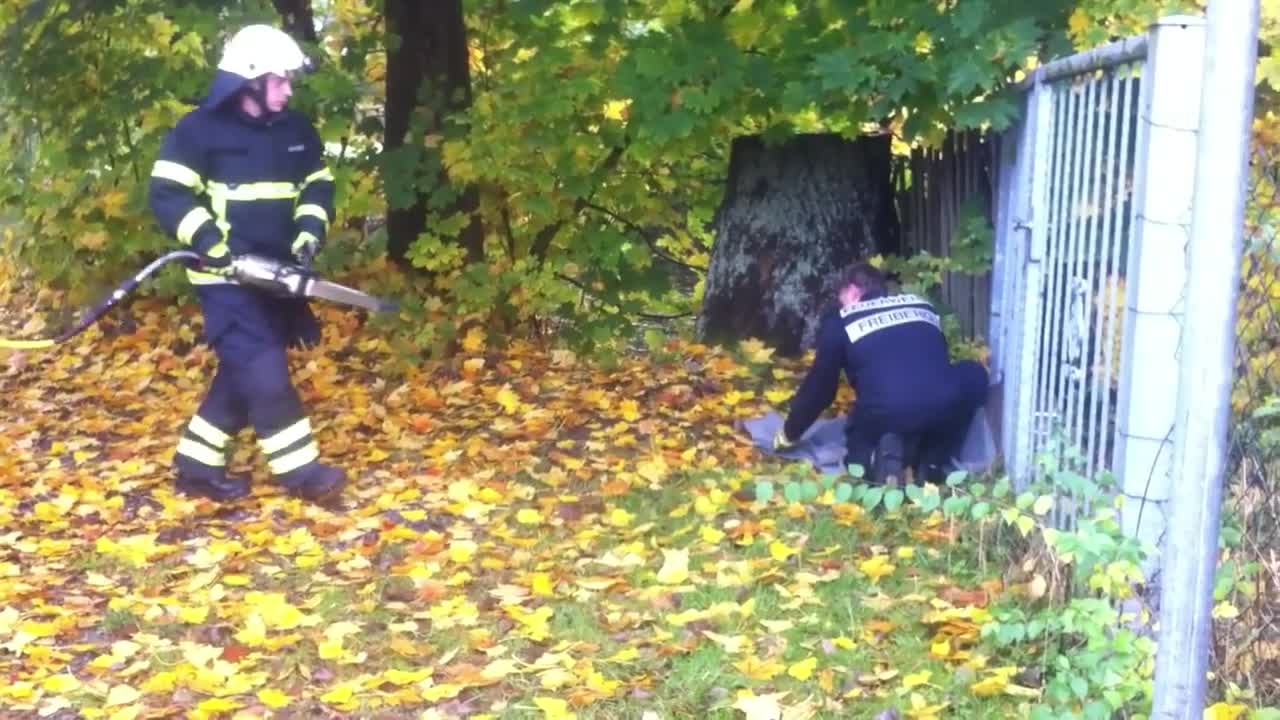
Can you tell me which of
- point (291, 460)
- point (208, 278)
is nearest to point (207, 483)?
point (291, 460)

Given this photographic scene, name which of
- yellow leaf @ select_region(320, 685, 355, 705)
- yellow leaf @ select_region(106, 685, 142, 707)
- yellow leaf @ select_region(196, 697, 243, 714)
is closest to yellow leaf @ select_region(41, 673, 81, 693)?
yellow leaf @ select_region(106, 685, 142, 707)

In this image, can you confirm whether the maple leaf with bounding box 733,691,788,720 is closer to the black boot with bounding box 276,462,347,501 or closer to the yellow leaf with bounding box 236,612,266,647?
the yellow leaf with bounding box 236,612,266,647

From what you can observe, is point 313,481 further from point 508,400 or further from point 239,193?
point 508,400

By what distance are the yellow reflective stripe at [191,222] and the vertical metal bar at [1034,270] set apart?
126 inches

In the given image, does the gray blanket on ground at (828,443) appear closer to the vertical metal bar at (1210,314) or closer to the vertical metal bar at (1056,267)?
the vertical metal bar at (1056,267)

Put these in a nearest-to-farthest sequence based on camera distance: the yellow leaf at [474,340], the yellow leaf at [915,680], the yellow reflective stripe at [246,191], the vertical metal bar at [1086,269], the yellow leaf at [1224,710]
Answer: the yellow leaf at [1224,710] → the yellow leaf at [915,680] → the vertical metal bar at [1086,269] → the yellow reflective stripe at [246,191] → the yellow leaf at [474,340]

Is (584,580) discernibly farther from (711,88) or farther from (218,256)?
(711,88)

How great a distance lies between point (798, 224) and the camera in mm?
6992

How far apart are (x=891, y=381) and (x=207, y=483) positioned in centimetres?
290

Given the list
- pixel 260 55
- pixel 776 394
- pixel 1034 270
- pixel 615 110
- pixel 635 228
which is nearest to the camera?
pixel 1034 270

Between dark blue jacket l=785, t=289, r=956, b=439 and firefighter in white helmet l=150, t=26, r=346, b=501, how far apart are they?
2.11 metres

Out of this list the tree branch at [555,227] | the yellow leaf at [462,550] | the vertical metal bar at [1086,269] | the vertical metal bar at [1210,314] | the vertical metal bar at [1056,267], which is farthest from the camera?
the tree branch at [555,227]

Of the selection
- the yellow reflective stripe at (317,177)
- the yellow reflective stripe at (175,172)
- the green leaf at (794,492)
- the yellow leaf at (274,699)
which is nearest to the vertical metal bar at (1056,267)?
the green leaf at (794,492)

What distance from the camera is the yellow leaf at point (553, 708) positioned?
360 centimetres
